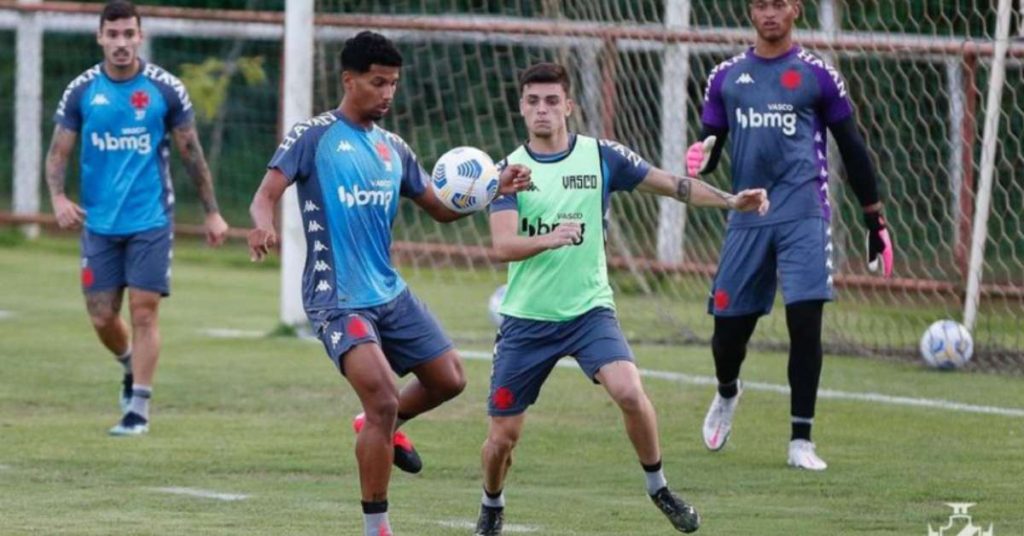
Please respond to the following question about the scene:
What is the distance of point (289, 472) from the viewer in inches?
359

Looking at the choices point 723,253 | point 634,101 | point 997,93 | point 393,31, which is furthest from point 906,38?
point 393,31

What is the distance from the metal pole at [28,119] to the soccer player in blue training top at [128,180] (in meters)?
10.7

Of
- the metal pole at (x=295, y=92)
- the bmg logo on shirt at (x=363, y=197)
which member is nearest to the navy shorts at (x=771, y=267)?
the bmg logo on shirt at (x=363, y=197)

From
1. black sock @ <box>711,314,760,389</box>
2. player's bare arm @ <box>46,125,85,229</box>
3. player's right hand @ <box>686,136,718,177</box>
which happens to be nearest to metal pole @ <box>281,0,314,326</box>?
player's bare arm @ <box>46,125,85,229</box>

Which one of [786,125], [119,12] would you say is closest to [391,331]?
[786,125]

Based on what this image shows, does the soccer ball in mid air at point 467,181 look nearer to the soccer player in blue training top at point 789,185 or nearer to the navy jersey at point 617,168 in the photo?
the navy jersey at point 617,168

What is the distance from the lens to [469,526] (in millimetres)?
7715

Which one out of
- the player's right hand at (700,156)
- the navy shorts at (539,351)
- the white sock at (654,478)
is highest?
the player's right hand at (700,156)

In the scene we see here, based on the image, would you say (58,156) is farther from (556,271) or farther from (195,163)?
(556,271)

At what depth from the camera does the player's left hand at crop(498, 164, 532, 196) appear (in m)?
7.52

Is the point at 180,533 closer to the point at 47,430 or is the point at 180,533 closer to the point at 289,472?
the point at 289,472

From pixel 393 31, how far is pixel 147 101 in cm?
523

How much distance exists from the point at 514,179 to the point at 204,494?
2.07 metres

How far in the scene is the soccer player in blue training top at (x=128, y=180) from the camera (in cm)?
1046
